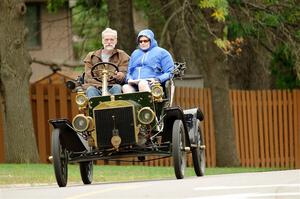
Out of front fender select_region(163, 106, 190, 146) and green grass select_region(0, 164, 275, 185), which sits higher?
front fender select_region(163, 106, 190, 146)

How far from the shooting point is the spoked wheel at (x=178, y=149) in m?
16.2

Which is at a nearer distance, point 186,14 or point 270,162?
point 186,14

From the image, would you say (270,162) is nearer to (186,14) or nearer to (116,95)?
(186,14)

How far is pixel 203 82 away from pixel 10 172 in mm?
13777

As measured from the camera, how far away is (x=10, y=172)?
20.2 metres

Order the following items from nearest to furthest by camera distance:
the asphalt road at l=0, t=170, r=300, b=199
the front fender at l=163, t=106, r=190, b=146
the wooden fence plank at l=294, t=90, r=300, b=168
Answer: the asphalt road at l=0, t=170, r=300, b=199
the front fender at l=163, t=106, r=190, b=146
the wooden fence plank at l=294, t=90, r=300, b=168

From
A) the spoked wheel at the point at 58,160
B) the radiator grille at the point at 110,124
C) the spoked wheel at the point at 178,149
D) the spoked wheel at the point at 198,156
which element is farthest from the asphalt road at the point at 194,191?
the spoked wheel at the point at 198,156

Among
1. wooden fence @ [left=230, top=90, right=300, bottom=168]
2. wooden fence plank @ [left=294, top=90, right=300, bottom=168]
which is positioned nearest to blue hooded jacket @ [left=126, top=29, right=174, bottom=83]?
wooden fence @ [left=230, top=90, right=300, bottom=168]

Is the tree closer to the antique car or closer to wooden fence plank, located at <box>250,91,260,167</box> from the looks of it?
wooden fence plank, located at <box>250,91,260,167</box>

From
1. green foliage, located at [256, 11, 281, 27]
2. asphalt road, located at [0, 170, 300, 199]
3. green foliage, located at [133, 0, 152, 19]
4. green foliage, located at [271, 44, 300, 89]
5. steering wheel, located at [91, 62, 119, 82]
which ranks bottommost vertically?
asphalt road, located at [0, 170, 300, 199]

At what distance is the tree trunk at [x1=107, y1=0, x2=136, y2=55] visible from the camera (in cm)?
3027

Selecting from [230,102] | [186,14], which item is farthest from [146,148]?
[230,102]

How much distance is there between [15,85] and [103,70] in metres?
9.70

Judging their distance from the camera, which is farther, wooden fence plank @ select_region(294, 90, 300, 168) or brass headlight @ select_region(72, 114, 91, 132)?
wooden fence plank @ select_region(294, 90, 300, 168)
